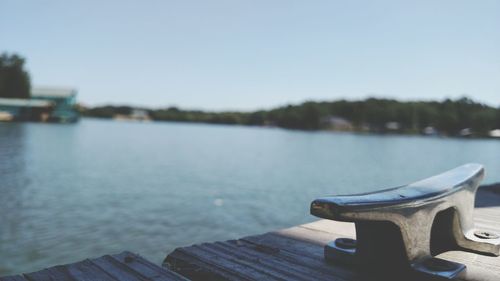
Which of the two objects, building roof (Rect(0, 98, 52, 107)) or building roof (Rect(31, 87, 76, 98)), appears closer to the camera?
building roof (Rect(0, 98, 52, 107))

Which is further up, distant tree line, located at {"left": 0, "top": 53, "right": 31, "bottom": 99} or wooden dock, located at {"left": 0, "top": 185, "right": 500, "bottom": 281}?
distant tree line, located at {"left": 0, "top": 53, "right": 31, "bottom": 99}

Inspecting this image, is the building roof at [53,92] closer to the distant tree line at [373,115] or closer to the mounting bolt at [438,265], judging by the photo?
the distant tree line at [373,115]

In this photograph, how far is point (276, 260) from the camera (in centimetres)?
268

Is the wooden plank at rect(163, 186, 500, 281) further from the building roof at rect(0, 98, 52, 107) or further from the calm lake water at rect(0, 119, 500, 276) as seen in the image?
the building roof at rect(0, 98, 52, 107)

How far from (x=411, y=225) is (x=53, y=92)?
10168cm

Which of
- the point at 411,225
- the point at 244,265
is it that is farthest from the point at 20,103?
the point at 411,225

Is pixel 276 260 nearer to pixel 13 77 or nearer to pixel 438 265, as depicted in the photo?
pixel 438 265

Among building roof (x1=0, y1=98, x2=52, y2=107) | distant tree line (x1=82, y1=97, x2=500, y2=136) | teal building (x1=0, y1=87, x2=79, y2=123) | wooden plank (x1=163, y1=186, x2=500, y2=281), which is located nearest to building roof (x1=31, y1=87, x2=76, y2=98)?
teal building (x1=0, y1=87, x2=79, y2=123)

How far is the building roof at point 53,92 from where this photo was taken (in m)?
87.6

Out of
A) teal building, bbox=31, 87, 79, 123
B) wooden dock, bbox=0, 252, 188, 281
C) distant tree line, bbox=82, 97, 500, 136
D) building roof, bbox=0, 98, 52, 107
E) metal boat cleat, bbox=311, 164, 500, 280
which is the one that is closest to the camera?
metal boat cleat, bbox=311, 164, 500, 280

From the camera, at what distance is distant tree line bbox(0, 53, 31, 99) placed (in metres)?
76.2

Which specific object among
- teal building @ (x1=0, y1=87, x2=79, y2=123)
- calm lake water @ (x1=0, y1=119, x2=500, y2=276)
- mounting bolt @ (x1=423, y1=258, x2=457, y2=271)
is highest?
teal building @ (x1=0, y1=87, x2=79, y2=123)

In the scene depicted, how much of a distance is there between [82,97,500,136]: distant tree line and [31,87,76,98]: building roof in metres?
75.0

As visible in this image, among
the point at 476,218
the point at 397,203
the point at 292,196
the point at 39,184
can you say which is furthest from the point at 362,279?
the point at 39,184
